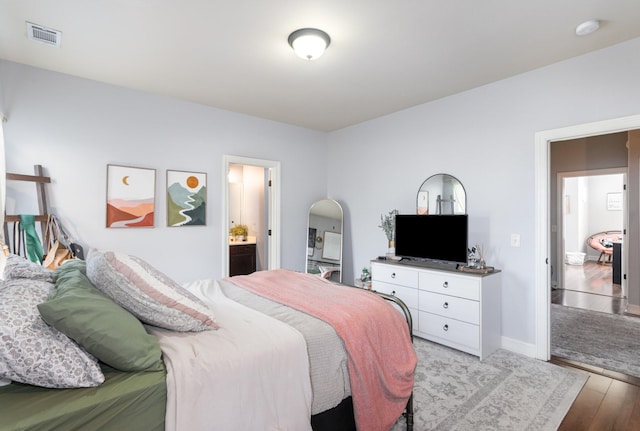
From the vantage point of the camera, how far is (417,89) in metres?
3.50

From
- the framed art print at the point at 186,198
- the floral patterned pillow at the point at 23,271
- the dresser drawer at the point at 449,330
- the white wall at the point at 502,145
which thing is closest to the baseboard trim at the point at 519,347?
the white wall at the point at 502,145

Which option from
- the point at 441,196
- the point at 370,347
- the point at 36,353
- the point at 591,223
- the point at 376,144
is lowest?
the point at 370,347

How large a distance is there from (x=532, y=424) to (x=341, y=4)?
2.90 meters

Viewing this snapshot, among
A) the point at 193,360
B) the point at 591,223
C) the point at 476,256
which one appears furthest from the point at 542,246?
the point at 591,223

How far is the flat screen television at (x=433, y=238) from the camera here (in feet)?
10.8

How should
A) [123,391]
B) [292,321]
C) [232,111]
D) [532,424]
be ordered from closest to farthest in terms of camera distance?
[123,391], [292,321], [532,424], [232,111]

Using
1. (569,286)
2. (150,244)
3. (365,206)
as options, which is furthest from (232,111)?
(569,286)

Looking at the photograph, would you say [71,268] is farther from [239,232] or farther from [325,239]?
[239,232]

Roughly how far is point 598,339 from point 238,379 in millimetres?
3902

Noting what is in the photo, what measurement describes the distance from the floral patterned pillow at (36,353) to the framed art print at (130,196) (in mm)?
2439

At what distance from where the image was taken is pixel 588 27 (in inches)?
91.4

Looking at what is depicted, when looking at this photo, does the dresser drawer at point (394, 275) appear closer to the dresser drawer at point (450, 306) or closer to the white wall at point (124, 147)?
the dresser drawer at point (450, 306)

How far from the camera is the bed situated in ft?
3.58

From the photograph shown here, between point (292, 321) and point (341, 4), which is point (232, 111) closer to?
point (341, 4)
